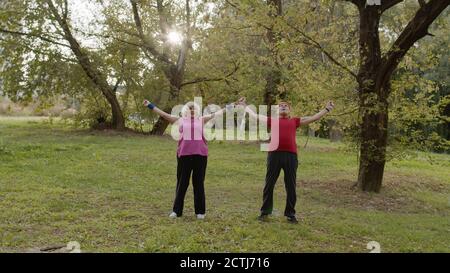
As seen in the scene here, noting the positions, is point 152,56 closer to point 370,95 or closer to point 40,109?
point 40,109

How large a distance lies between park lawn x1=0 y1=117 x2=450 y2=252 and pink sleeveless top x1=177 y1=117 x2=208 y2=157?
42.8 inches

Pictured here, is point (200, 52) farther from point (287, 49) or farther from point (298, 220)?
point (298, 220)

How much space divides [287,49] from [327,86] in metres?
1.27

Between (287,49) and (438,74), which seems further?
(438,74)

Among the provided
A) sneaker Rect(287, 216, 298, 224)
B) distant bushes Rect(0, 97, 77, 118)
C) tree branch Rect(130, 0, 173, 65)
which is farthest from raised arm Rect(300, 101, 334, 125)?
distant bushes Rect(0, 97, 77, 118)

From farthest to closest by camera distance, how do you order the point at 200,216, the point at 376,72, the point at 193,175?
1. the point at 376,72
2. the point at 200,216
3. the point at 193,175

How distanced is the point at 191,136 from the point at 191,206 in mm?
1829

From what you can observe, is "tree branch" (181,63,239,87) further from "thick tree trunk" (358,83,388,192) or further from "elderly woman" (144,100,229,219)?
"elderly woman" (144,100,229,219)

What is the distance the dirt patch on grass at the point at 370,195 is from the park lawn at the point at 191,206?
3 centimetres

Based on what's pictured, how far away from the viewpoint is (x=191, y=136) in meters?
7.28

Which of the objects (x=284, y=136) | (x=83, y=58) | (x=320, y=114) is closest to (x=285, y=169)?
(x=284, y=136)

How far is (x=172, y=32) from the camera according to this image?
72.8 feet

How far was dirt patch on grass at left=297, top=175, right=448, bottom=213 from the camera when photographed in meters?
10.1
